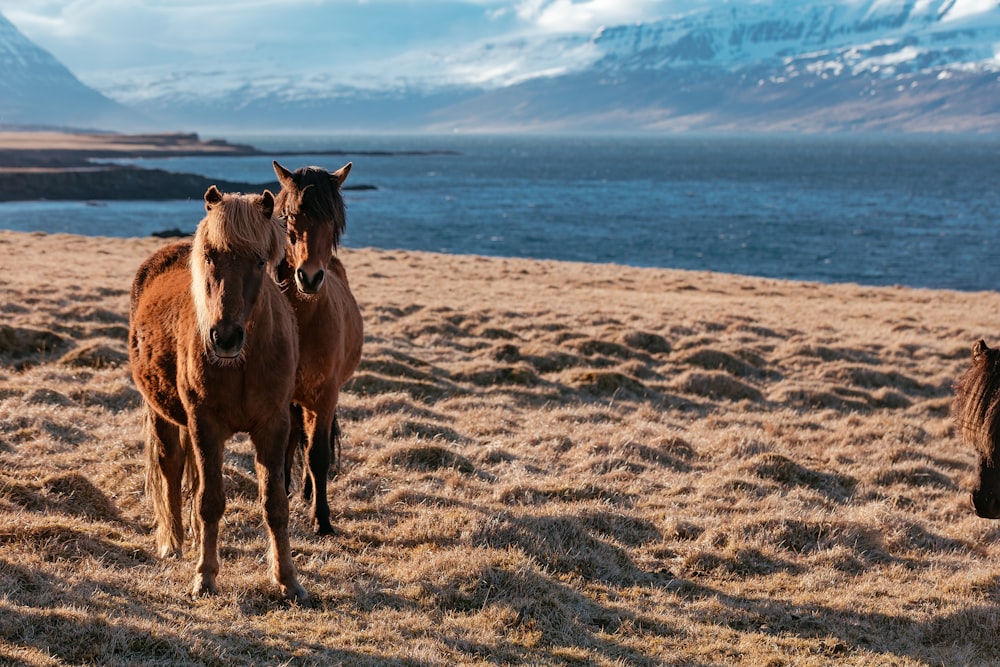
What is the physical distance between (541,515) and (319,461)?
2.14 m

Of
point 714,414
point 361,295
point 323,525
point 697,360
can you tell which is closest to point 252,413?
point 323,525

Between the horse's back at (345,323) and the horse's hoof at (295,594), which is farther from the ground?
the horse's back at (345,323)

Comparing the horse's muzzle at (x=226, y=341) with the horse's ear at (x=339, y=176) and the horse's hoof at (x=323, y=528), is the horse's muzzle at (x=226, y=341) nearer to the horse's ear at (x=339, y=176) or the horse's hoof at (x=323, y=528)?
the horse's ear at (x=339, y=176)

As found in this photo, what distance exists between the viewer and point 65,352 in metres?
14.9

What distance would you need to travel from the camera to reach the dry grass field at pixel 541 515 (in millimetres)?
6395

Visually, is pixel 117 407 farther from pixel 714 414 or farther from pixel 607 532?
pixel 714 414

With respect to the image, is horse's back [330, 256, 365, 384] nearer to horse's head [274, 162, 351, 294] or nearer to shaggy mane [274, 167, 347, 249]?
horse's head [274, 162, 351, 294]

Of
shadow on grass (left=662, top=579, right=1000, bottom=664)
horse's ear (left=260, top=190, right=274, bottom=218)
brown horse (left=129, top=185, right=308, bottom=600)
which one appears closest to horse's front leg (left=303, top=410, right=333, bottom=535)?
brown horse (left=129, top=185, right=308, bottom=600)

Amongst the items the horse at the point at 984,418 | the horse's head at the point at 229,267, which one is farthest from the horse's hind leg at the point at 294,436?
the horse at the point at 984,418

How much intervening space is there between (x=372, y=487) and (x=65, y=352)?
7808 millimetres

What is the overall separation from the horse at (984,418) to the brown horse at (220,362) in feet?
17.2

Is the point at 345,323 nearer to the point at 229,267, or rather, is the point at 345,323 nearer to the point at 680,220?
the point at 229,267

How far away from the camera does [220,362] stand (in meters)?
6.31

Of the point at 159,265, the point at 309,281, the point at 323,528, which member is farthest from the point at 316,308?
the point at 323,528
